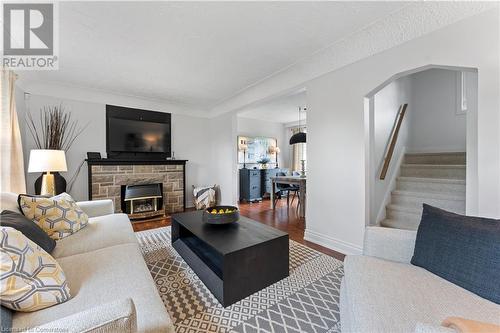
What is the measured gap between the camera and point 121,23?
6.56ft

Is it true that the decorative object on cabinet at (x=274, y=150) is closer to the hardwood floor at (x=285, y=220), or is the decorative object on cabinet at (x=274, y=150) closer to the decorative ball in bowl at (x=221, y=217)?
the hardwood floor at (x=285, y=220)

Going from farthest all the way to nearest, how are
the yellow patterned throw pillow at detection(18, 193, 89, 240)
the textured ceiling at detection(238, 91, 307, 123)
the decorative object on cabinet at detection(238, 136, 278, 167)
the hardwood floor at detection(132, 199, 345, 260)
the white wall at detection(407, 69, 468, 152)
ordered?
the decorative object on cabinet at detection(238, 136, 278, 167), the textured ceiling at detection(238, 91, 307, 123), the white wall at detection(407, 69, 468, 152), the hardwood floor at detection(132, 199, 345, 260), the yellow patterned throw pillow at detection(18, 193, 89, 240)

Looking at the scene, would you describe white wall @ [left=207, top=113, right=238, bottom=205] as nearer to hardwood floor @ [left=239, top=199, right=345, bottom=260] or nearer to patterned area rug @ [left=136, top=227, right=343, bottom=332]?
hardwood floor @ [left=239, top=199, right=345, bottom=260]

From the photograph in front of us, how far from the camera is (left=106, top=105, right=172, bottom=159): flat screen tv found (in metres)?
4.05

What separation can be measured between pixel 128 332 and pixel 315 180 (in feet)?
8.31

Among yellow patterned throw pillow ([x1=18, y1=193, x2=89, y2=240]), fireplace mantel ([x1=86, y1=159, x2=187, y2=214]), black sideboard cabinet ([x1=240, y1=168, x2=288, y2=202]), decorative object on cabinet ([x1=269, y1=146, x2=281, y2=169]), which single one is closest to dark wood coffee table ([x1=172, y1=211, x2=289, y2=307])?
yellow patterned throw pillow ([x1=18, y1=193, x2=89, y2=240])

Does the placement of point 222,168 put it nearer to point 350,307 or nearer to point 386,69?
point 386,69

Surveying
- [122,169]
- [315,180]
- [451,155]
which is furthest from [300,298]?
[122,169]

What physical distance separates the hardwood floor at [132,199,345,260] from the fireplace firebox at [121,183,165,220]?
21cm

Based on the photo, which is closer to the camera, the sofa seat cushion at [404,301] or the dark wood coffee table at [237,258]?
the sofa seat cushion at [404,301]

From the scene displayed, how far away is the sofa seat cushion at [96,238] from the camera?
157 centimetres

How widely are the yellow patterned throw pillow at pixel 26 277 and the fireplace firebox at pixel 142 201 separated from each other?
315 centimetres

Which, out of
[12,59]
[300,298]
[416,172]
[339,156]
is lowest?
[300,298]

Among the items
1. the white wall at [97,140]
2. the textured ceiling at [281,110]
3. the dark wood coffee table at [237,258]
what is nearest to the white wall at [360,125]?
the dark wood coffee table at [237,258]
